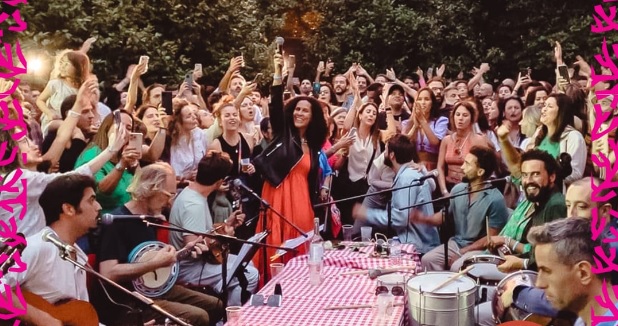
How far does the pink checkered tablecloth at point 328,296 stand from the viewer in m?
3.38

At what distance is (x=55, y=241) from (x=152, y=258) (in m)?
1.00

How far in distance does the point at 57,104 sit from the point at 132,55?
4.48 meters

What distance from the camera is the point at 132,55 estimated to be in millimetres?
10945

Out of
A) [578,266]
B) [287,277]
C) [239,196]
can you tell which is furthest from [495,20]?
[578,266]

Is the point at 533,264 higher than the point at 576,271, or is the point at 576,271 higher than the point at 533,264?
the point at 576,271

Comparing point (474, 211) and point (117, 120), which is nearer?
point (117, 120)

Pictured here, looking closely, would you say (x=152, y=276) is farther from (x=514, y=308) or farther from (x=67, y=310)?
(x=514, y=308)

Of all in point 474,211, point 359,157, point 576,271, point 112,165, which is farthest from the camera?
point 359,157

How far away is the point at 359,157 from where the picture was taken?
6871mm

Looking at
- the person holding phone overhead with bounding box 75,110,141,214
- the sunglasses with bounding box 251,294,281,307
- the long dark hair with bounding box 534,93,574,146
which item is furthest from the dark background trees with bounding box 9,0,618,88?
the sunglasses with bounding box 251,294,281,307

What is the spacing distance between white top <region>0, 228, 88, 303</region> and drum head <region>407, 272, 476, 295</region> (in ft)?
5.68

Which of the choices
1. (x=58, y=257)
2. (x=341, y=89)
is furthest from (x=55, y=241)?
(x=341, y=89)

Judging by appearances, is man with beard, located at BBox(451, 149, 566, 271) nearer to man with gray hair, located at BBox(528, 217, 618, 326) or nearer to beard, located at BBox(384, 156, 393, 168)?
man with gray hair, located at BBox(528, 217, 618, 326)

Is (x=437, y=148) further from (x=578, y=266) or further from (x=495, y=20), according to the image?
(x=495, y=20)
